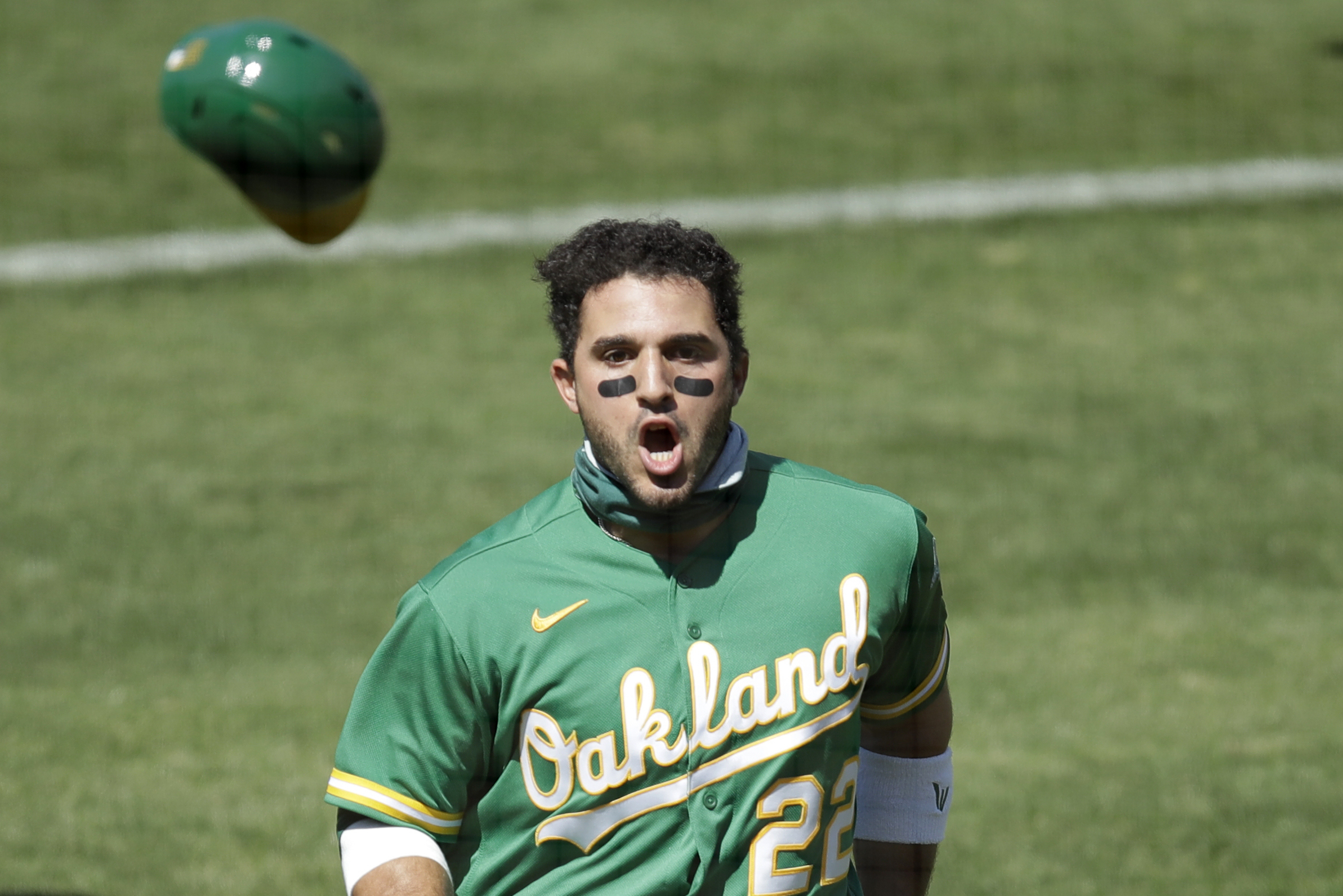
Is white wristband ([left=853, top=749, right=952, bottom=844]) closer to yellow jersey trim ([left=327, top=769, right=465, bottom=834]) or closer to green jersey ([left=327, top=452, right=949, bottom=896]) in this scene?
green jersey ([left=327, top=452, right=949, bottom=896])

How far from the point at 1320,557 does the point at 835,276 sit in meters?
5.06

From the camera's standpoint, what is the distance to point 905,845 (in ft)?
10.9

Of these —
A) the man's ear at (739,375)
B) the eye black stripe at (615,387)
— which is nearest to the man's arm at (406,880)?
the eye black stripe at (615,387)

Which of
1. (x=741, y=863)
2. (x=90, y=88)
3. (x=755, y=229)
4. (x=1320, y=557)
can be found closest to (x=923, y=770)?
(x=741, y=863)

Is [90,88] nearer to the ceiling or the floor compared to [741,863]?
nearer to the ceiling

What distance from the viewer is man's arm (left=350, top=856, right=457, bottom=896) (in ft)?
8.96

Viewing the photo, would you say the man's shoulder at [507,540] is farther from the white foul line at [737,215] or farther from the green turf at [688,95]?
the green turf at [688,95]

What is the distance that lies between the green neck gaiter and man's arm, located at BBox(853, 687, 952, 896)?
603mm

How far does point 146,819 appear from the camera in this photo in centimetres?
591

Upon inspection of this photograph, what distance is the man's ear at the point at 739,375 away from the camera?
118 inches

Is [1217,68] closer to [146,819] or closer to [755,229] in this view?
[755,229]

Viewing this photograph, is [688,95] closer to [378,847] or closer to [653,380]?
[653,380]

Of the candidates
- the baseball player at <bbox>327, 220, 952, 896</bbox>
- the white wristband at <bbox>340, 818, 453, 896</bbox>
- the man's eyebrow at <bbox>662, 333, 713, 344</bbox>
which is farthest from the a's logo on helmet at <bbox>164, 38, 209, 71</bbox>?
the white wristband at <bbox>340, 818, 453, 896</bbox>

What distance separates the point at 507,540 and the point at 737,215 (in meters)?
11.1
